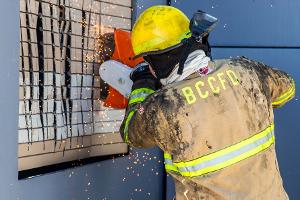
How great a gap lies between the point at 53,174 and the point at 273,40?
1624mm

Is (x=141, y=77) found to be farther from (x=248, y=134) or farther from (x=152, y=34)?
(x=248, y=134)

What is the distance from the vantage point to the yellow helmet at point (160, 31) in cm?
200

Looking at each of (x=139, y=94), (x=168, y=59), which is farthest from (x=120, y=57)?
(x=168, y=59)

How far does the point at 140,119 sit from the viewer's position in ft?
6.61

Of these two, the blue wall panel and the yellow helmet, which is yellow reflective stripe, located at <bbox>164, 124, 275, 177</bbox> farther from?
the blue wall panel

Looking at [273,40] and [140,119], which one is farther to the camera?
[273,40]

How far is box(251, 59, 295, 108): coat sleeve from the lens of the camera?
2162mm

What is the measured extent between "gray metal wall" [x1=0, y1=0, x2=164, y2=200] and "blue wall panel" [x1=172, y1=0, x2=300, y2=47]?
34.0 inches

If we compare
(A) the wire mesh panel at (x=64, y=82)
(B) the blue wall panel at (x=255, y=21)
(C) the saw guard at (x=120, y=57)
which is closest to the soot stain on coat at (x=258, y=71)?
(C) the saw guard at (x=120, y=57)

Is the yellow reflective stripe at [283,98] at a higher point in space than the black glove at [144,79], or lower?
lower

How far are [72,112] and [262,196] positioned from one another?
0.95 metres

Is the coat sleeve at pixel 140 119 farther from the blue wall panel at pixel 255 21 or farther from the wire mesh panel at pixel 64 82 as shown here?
the blue wall panel at pixel 255 21

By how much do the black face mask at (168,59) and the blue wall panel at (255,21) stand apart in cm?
115

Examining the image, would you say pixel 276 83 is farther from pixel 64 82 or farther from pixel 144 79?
pixel 64 82
